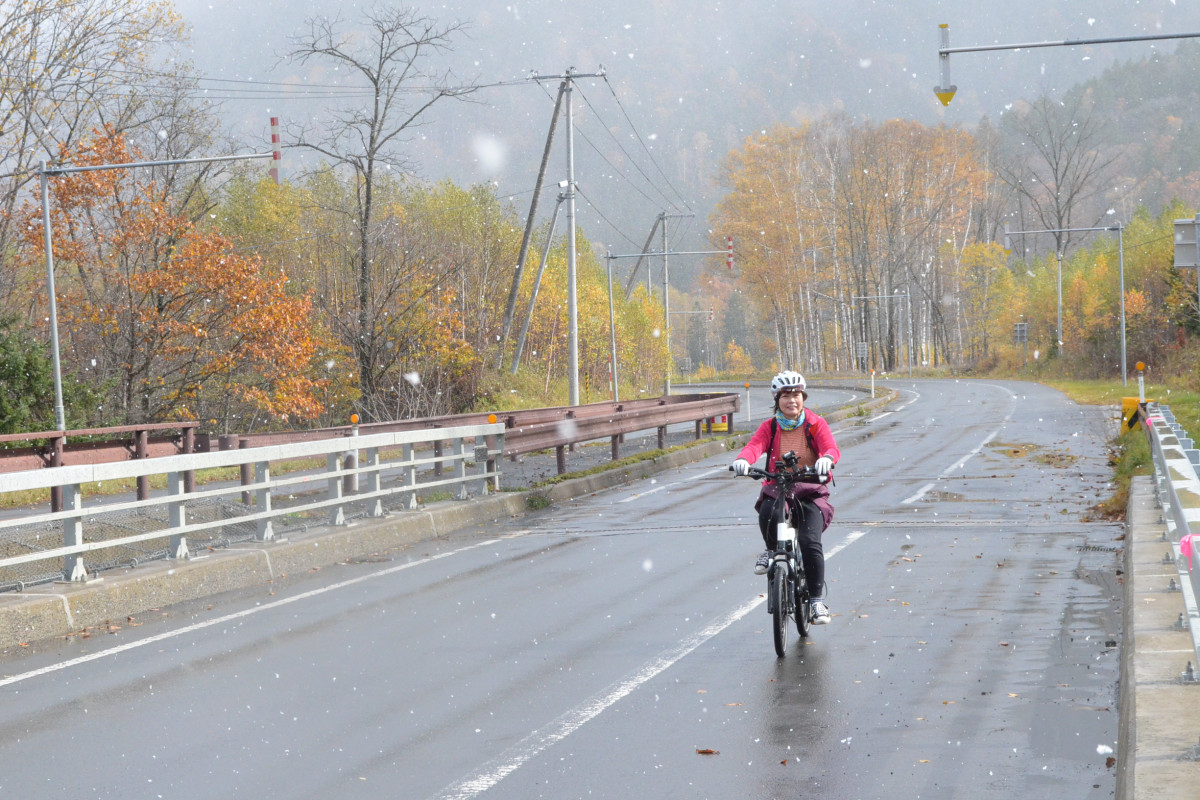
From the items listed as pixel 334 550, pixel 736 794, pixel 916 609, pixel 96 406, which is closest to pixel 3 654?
pixel 334 550

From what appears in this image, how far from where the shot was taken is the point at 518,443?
755 inches

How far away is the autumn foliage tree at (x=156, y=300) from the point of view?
31.1 meters

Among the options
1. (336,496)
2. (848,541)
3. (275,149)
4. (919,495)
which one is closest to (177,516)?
(336,496)

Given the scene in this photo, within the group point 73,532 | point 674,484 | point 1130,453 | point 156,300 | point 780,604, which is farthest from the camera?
point 156,300

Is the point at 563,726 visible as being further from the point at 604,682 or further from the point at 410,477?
the point at 410,477

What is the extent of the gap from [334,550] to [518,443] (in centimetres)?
620

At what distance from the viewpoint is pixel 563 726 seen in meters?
6.53

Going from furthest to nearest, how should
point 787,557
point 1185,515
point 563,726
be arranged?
point 787,557
point 563,726
point 1185,515

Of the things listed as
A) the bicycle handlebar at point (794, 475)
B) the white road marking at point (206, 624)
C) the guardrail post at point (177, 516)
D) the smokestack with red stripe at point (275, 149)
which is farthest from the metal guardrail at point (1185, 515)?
the smokestack with red stripe at point (275, 149)

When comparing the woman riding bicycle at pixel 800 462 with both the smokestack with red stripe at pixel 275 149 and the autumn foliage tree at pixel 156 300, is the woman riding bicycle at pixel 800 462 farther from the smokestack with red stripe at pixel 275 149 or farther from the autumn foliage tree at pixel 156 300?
the autumn foliage tree at pixel 156 300

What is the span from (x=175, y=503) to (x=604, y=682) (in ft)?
17.7

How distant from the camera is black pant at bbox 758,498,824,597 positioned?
29.0 ft

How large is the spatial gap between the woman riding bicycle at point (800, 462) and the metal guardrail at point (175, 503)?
4667mm

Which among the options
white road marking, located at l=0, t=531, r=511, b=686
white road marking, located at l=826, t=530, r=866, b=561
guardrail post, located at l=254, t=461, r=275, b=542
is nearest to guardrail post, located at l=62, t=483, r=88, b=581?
white road marking, located at l=0, t=531, r=511, b=686
